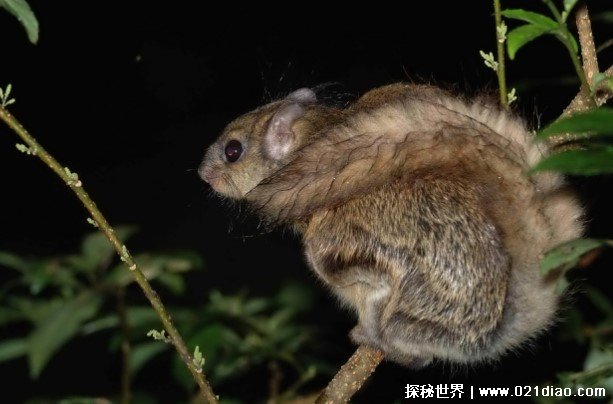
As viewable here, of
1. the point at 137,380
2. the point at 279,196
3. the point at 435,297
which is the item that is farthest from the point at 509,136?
the point at 137,380

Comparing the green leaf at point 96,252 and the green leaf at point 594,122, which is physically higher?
the green leaf at point 96,252

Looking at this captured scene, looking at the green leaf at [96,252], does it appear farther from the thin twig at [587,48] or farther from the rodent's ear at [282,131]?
the thin twig at [587,48]

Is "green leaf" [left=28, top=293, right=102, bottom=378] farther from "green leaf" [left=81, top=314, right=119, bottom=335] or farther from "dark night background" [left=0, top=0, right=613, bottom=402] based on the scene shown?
"dark night background" [left=0, top=0, right=613, bottom=402]

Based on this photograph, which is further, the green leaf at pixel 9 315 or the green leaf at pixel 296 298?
the green leaf at pixel 296 298

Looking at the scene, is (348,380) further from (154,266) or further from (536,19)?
(536,19)

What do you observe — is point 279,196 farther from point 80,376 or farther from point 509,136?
point 80,376

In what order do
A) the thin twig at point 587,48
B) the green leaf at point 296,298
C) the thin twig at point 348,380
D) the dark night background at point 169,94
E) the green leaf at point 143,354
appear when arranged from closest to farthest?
the thin twig at point 587,48 → the thin twig at point 348,380 → the green leaf at point 143,354 → the green leaf at point 296,298 → the dark night background at point 169,94

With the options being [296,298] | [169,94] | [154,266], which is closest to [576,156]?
[154,266]

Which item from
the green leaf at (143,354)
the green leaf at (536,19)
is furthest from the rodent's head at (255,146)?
the green leaf at (536,19)
